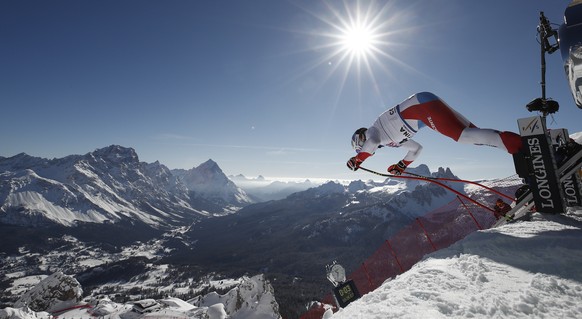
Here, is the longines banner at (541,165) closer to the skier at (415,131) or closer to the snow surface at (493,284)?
the skier at (415,131)

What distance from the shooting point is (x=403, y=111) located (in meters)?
9.19

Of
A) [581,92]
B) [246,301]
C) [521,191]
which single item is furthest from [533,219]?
[246,301]

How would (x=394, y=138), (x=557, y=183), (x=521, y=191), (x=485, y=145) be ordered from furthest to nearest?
(x=394, y=138) → (x=521, y=191) → (x=485, y=145) → (x=557, y=183)

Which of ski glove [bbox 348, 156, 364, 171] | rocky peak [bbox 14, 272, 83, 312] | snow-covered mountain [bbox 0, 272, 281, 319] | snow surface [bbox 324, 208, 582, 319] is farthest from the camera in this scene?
rocky peak [bbox 14, 272, 83, 312]

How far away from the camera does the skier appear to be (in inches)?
289

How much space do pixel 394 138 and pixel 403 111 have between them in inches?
39.2

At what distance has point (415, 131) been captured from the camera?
31.3ft

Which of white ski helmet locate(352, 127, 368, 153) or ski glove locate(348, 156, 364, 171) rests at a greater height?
white ski helmet locate(352, 127, 368, 153)

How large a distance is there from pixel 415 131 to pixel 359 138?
69.7 inches

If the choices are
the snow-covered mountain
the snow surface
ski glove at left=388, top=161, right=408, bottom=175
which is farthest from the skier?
the snow-covered mountain

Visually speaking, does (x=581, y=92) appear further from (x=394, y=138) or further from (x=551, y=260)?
(x=551, y=260)

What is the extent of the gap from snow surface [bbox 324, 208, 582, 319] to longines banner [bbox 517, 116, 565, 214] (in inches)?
65.4

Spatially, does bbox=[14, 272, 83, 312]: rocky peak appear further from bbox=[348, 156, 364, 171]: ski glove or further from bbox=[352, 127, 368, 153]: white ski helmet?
bbox=[352, 127, 368, 153]: white ski helmet

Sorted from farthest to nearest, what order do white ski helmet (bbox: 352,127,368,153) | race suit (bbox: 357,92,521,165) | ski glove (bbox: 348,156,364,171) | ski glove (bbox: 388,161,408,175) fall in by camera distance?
ski glove (bbox: 388,161,408,175) → white ski helmet (bbox: 352,127,368,153) → ski glove (bbox: 348,156,364,171) → race suit (bbox: 357,92,521,165)
